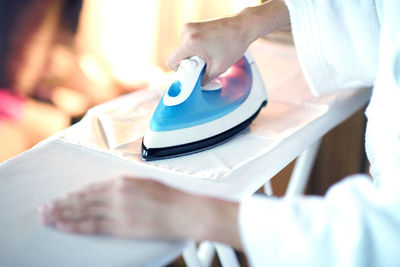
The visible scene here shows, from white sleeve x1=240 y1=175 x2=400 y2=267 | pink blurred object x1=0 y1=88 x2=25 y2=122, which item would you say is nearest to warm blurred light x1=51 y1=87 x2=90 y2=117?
pink blurred object x1=0 y1=88 x2=25 y2=122

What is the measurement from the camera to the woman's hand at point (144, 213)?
2.43ft

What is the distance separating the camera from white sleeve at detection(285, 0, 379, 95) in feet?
3.88

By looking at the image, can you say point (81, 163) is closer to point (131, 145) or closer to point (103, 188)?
point (131, 145)

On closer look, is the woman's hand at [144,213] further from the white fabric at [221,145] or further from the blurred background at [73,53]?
the blurred background at [73,53]

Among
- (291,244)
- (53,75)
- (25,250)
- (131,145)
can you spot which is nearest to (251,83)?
(131,145)

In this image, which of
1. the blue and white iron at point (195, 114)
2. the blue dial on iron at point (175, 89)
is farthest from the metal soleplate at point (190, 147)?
the blue dial on iron at point (175, 89)

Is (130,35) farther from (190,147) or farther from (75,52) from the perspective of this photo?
(190,147)

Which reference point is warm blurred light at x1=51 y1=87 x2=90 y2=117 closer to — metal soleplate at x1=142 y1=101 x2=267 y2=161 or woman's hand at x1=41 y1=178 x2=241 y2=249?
metal soleplate at x1=142 y1=101 x2=267 y2=161

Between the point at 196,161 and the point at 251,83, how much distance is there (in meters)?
0.27

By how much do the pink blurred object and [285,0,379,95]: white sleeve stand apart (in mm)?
1947

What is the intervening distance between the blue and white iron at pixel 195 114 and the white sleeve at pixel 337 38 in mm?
201

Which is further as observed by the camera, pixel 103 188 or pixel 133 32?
pixel 133 32

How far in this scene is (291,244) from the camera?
699 mm

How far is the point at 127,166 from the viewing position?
991 millimetres
